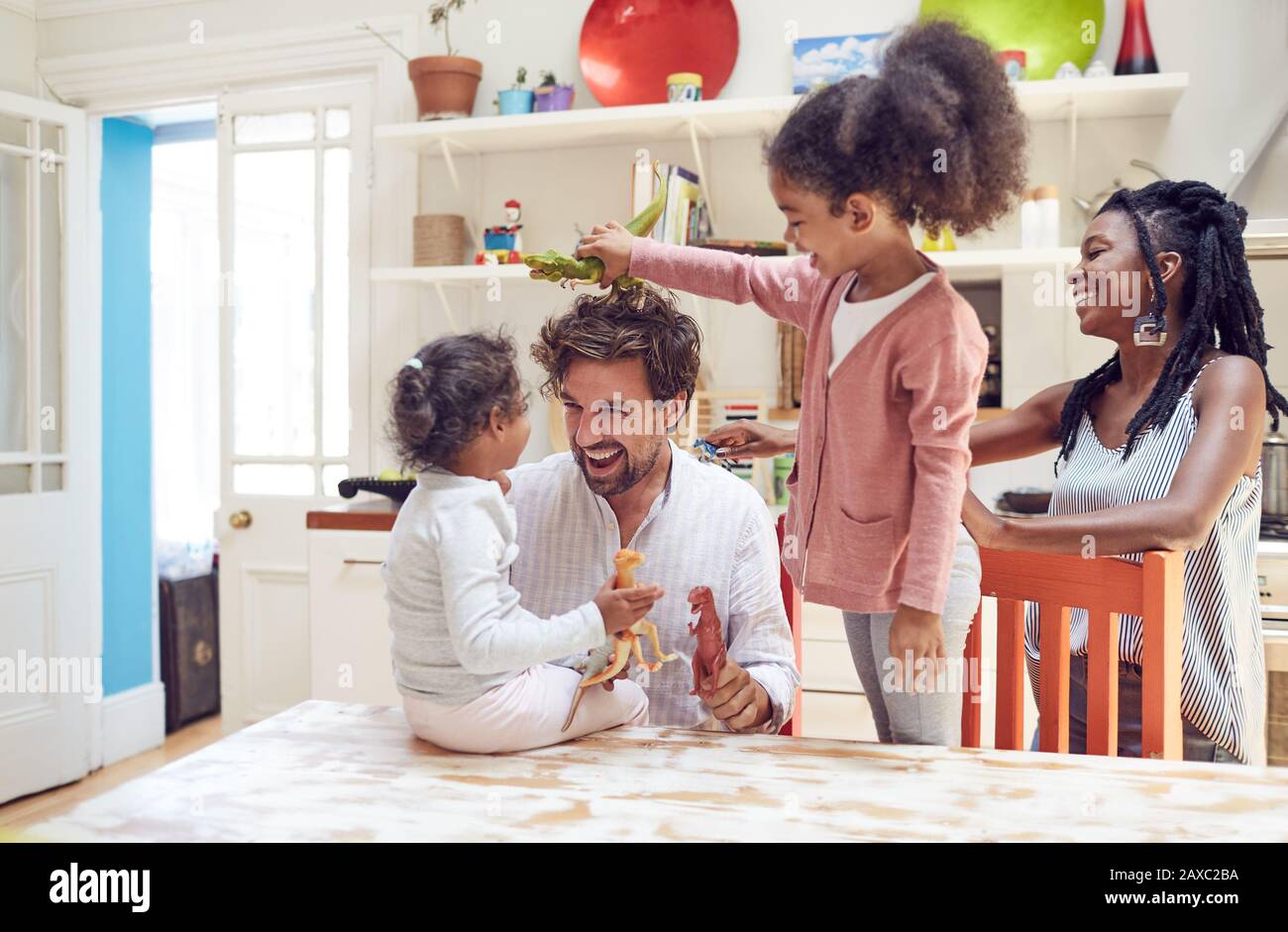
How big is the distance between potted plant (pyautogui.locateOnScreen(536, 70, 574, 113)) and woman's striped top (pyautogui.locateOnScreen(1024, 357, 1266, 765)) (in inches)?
82.0

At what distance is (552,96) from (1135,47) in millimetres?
1510

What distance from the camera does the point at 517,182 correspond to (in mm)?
3262

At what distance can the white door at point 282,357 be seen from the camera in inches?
132

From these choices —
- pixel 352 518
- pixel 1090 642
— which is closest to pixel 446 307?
pixel 352 518

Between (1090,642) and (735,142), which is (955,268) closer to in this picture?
(735,142)

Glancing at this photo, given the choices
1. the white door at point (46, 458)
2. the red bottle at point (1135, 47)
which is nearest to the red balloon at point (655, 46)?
the red bottle at point (1135, 47)

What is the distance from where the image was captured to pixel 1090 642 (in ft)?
3.62

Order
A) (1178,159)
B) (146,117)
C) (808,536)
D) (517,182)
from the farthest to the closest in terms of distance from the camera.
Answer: (146,117), (517,182), (1178,159), (808,536)

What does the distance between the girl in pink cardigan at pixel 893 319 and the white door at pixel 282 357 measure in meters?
2.67

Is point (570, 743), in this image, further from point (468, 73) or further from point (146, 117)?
point (146, 117)

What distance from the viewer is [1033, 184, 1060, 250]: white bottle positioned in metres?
2.59
